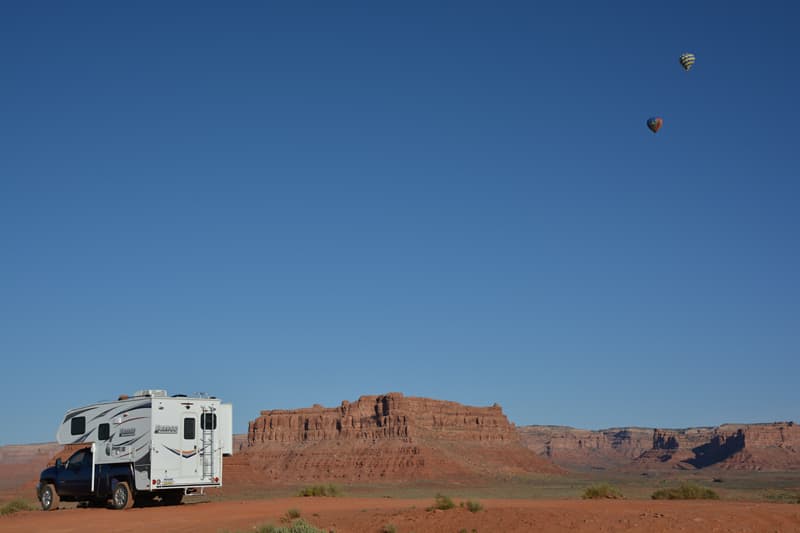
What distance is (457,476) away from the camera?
383ft

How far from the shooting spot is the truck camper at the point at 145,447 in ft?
82.5

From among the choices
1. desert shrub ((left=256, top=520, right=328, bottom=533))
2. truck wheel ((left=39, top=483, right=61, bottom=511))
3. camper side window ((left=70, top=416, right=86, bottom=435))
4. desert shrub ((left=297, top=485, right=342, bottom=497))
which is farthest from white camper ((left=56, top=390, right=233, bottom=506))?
desert shrub ((left=256, top=520, right=328, bottom=533))

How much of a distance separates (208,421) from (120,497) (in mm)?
3317

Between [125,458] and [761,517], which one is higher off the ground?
[125,458]

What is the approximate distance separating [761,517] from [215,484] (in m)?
15.4

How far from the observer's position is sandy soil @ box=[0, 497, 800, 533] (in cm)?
1827

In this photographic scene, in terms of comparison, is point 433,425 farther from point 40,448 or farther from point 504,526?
point 504,526

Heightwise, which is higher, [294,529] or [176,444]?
[176,444]

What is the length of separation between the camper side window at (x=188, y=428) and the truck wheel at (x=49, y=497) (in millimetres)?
5455

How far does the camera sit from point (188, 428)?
84.7 ft

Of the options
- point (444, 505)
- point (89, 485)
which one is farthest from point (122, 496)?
point (444, 505)

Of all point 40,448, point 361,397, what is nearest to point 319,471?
point 361,397

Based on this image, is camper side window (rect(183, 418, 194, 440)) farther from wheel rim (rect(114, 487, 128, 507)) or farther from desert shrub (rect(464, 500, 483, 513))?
desert shrub (rect(464, 500, 483, 513))

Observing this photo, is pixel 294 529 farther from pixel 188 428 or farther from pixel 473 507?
pixel 188 428
